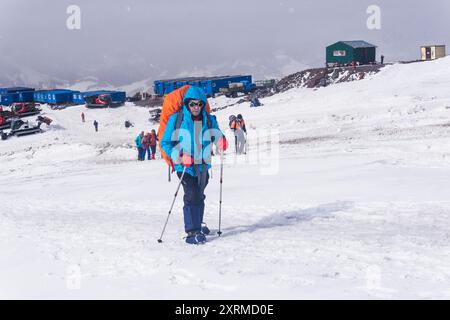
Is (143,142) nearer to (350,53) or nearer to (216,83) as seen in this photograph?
(350,53)

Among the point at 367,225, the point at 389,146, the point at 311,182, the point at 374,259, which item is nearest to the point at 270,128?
the point at 389,146

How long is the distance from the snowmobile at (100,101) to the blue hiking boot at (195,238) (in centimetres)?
5896

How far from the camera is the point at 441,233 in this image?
610cm

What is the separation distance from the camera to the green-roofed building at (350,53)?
55.7 m

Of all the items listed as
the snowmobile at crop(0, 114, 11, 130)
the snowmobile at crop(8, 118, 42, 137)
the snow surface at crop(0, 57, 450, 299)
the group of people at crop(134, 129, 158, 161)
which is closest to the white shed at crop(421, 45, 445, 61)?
the snow surface at crop(0, 57, 450, 299)

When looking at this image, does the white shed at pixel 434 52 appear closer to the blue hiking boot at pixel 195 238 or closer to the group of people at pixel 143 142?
the group of people at pixel 143 142

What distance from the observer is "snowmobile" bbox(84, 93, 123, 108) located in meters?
62.4

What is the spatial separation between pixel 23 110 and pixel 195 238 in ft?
167

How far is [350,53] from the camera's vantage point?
5566 cm

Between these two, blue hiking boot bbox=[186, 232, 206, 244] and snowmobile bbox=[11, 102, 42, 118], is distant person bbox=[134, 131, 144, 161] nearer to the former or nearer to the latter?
blue hiking boot bbox=[186, 232, 206, 244]

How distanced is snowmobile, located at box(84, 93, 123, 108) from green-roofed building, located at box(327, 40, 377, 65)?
28.5m

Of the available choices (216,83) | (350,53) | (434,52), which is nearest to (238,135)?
(434,52)
